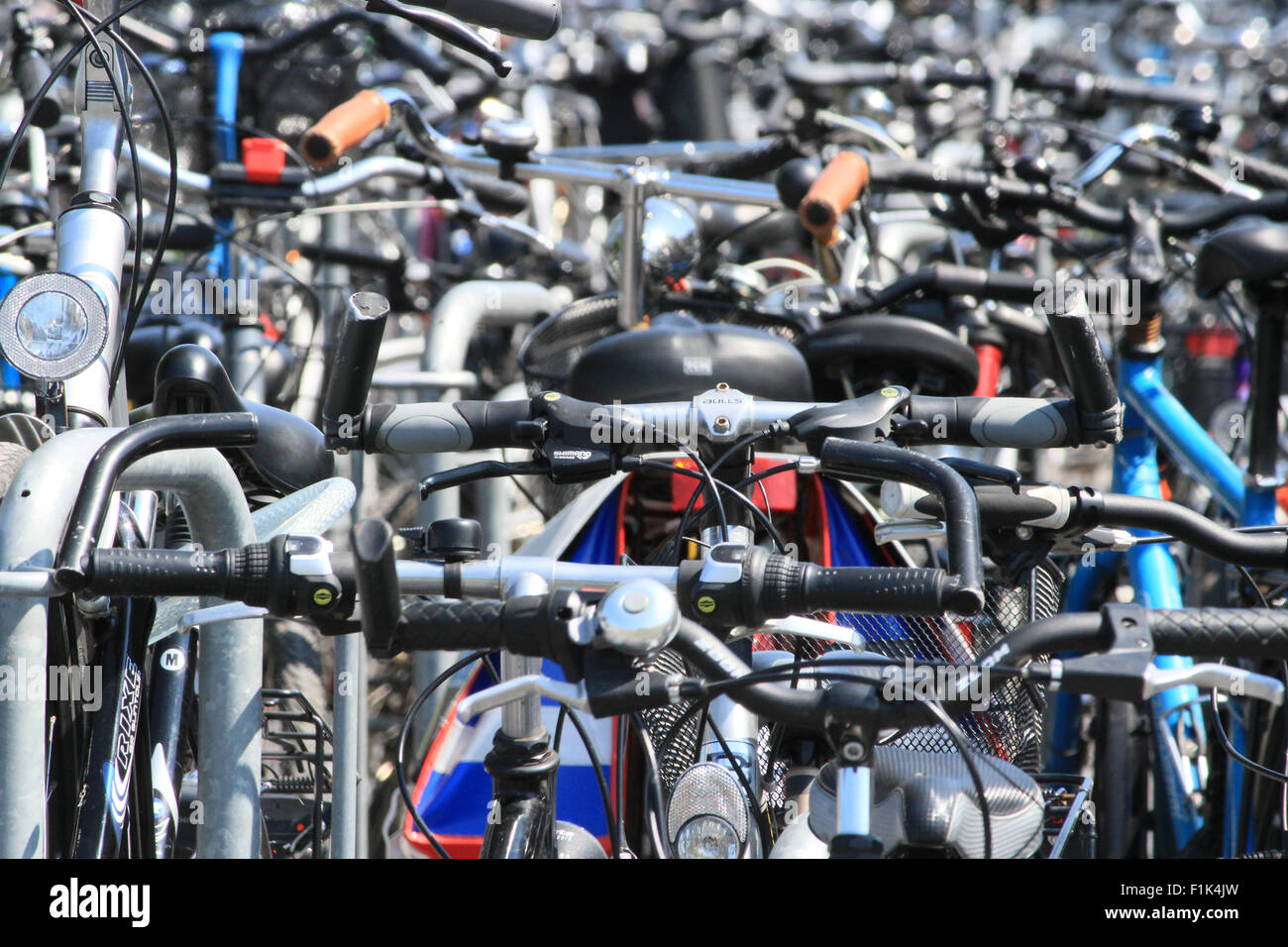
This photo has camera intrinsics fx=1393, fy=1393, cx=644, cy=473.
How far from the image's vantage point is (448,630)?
1.28 m

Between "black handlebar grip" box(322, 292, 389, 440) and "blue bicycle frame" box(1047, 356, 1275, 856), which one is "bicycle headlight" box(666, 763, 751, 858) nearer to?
"black handlebar grip" box(322, 292, 389, 440)

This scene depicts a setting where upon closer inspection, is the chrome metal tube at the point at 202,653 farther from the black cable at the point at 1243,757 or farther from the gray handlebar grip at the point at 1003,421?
the black cable at the point at 1243,757

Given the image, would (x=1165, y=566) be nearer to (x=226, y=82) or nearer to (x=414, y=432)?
(x=414, y=432)

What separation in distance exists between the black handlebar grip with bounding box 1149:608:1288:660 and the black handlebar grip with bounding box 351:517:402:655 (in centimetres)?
67

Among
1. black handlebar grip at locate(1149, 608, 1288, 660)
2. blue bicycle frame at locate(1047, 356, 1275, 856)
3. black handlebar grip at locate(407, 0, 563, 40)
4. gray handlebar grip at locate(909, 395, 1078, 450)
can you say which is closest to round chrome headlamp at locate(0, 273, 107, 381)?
black handlebar grip at locate(407, 0, 563, 40)

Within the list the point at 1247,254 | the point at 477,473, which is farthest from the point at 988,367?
the point at 477,473

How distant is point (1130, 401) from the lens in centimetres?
289

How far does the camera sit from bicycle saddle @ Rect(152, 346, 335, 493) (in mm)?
1840

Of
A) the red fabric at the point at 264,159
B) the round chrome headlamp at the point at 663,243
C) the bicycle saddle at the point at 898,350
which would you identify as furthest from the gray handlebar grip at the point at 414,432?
the red fabric at the point at 264,159

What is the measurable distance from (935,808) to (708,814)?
389mm

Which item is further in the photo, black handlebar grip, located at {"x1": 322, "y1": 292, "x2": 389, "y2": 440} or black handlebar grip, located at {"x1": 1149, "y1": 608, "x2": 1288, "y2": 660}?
black handlebar grip, located at {"x1": 322, "y1": 292, "x2": 389, "y2": 440}
